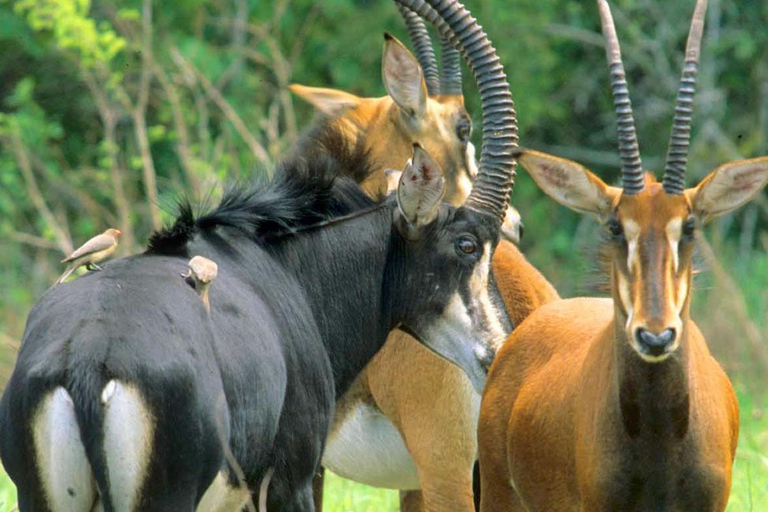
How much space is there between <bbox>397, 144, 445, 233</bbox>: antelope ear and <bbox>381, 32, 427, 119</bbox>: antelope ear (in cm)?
212

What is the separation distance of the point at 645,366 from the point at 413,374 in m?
1.94

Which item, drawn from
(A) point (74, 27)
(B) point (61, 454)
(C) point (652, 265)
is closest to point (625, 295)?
(C) point (652, 265)

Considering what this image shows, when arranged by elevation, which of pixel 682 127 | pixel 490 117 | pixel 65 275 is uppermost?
pixel 682 127

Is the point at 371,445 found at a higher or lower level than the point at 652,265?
lower

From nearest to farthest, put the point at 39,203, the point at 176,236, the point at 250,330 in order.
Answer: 1. the point at 250,330
2. the point at 176,236
3. the point at 39,203

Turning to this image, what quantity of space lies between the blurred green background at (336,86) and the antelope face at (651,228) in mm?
8518

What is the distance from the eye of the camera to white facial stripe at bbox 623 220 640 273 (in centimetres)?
529

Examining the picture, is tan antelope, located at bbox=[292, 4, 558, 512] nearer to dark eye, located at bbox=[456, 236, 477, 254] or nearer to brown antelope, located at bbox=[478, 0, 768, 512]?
dark eye, located at bbox=[456, 236, 477, 254]

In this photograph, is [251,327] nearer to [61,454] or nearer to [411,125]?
[61,454]

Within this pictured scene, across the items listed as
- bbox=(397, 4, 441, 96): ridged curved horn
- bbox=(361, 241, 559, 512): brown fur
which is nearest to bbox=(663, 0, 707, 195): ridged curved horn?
bbox=(361, 241, 559, 512): brown fur

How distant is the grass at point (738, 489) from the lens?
7.87m

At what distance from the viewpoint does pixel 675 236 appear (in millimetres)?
5293

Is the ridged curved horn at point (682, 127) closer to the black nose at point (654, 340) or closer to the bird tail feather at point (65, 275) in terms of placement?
the black nose at point (654, 340)

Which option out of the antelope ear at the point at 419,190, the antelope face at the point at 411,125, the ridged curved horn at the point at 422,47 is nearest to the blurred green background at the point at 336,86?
the ridged curved horn at the point at 422,47
